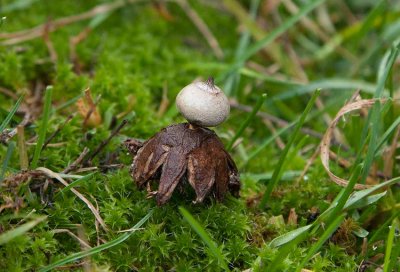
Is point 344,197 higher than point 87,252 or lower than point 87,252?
lower

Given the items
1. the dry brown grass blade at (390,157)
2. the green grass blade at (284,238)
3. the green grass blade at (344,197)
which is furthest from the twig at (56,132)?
the dry brown grass blade at (390,157)

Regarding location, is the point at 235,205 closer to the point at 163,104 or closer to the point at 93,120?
the point at 93,120

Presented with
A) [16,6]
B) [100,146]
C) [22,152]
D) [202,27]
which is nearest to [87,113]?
[100,146]

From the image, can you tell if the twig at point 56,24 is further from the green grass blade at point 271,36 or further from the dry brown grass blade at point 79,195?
the dry brown grass blade at point 79,195

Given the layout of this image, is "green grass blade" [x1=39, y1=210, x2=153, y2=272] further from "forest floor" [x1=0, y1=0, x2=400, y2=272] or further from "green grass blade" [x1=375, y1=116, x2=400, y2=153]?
"green grass blade" [x1=375, y1=116, x2=400, y2=153]

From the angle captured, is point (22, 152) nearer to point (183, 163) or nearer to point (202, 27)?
point (183, 163)

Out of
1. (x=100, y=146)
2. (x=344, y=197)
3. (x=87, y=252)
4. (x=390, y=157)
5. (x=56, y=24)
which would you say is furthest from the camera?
(x=56, y=24)

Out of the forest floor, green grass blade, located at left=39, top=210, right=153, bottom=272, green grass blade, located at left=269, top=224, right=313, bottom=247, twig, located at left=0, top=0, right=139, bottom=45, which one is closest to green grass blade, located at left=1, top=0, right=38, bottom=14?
the forest floor

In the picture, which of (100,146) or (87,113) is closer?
(100,146)
